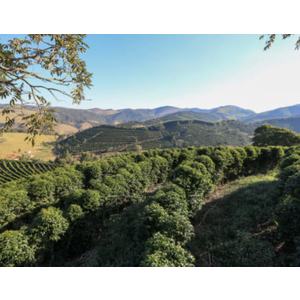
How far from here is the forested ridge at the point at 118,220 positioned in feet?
16.2

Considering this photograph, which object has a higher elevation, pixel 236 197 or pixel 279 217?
pixel 279 217

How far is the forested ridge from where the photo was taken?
16.2 feet

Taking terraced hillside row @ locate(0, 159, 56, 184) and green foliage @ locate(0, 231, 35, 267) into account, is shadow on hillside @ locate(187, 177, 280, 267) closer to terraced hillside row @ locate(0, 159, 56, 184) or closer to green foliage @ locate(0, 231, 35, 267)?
green foliage @ locate(0, 231, 35, 267)

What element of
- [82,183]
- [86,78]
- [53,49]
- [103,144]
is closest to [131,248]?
[86,78]

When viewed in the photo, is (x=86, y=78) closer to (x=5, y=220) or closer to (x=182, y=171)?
(x=182, y=171)

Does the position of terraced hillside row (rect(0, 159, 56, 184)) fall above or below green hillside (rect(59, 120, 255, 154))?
below

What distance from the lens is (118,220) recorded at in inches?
355

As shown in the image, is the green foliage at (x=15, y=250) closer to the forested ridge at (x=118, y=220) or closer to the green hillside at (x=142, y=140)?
the forested ridge at (x=118, y=220)

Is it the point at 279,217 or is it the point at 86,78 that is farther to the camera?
the point at 279,217

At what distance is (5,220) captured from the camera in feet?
30.5

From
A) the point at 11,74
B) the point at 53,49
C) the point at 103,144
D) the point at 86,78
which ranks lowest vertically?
the point at 103,144

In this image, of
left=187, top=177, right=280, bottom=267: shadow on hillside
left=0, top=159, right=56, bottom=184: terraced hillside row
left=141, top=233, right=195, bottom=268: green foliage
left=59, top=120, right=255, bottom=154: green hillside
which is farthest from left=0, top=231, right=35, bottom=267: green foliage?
left=59, top=120, right=255, bottom=154: green hillside

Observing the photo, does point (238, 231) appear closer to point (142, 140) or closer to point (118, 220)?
point (118, 220)
